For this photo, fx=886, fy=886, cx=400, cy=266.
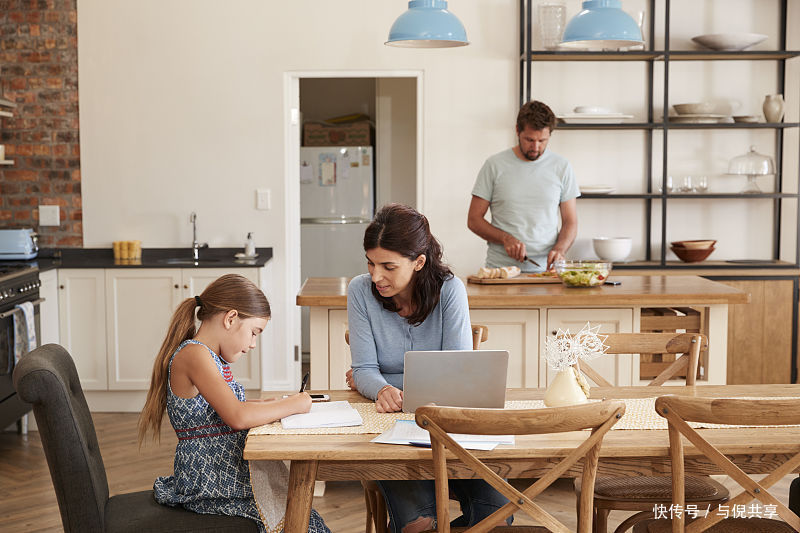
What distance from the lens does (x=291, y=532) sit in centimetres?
197

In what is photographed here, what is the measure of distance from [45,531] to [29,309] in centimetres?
144

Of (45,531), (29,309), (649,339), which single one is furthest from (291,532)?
(29,309)

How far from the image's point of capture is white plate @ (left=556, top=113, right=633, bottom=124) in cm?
524

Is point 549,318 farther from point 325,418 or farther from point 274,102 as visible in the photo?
point 274,102

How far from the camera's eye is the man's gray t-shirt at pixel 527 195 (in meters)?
4.45

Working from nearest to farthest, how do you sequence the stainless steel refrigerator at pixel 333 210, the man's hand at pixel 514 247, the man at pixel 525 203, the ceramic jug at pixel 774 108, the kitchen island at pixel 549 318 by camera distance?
1. the kitchen island at pixel 549 318
2. the man's hand at pixel 514 247
3. the man at pixel 525 203
4. the ceramic jug at pixel 774 108
5. the stainless steel refrigerator at pixel 333 210

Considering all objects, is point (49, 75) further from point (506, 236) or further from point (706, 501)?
point (706, 501)

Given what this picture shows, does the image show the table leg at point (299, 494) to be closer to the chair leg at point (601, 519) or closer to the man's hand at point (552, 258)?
the chair leg at point (601, 519)

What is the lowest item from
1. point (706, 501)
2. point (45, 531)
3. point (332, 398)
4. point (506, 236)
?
point (45, 531)

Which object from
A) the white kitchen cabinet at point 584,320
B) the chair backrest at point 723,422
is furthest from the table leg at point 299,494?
the white kitchen cabinet at point 584,320

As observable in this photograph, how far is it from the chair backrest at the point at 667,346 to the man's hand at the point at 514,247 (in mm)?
1526

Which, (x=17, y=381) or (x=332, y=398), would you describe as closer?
(x=17, y=381)

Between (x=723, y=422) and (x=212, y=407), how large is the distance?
121 centimetres

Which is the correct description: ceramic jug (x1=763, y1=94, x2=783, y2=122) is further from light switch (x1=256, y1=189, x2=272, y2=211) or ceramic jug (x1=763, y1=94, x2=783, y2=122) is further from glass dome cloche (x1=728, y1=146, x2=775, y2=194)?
light switch (x1=256, y1=189, x2=272, y2=211)
